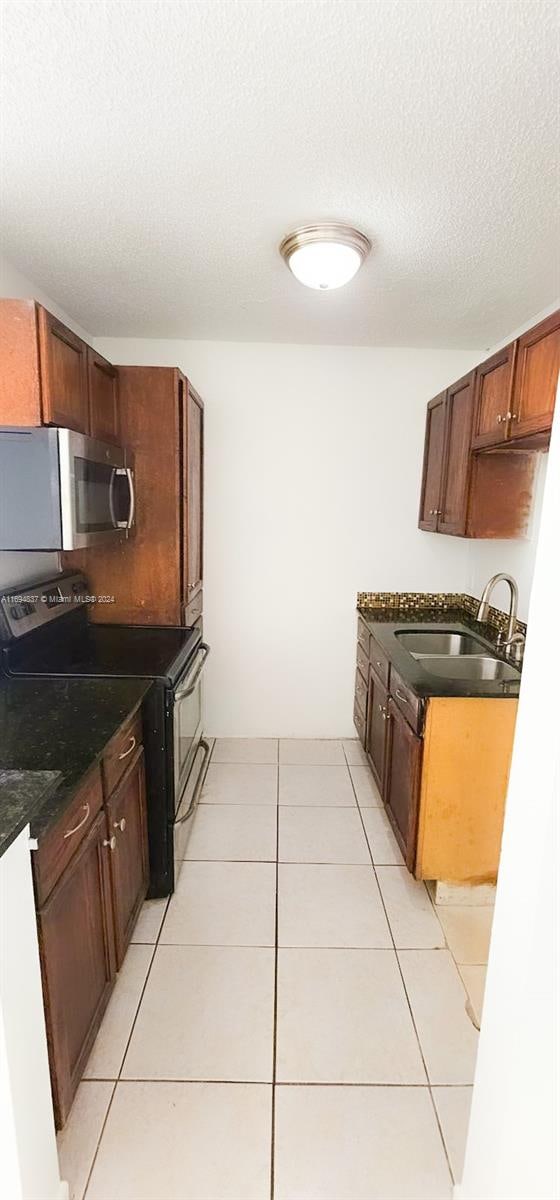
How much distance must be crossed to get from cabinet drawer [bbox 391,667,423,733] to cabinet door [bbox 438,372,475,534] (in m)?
0.78

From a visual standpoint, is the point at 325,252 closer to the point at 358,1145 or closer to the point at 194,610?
the point at 194,610

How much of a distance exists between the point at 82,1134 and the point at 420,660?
191cm

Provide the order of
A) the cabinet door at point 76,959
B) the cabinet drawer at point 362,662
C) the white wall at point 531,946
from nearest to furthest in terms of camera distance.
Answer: the white wall at point 531,946 < the cabinet door at point 76,959 < the cabinet drawer at point 362,662

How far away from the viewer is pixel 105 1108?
1.33 metres

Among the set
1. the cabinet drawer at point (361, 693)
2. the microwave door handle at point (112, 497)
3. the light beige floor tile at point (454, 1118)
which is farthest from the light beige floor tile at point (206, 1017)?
the microwave door handle at point (112, 497)

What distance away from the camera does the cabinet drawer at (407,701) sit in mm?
→ 1961

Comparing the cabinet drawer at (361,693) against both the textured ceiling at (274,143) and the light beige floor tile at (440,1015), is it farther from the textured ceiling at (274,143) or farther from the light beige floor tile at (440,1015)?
the textured ceiling at (274,143)

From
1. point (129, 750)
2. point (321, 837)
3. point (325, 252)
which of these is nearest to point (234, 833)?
point (321, 837)

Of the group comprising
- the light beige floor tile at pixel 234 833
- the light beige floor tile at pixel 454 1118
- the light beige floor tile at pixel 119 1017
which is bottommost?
the light beige floor tile at pixel 119 1017

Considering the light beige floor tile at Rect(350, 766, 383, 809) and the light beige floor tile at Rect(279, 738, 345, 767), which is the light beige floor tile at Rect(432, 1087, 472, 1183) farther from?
the light beige floor tile at Rect(279, 738, 345, 767)

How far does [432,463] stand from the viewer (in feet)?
9.53

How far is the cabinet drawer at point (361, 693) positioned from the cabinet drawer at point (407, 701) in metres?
0.64

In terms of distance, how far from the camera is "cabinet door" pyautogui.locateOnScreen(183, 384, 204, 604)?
2492mm

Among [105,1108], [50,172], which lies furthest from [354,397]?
[105,1108]
